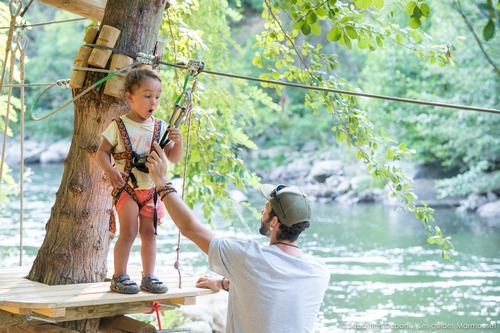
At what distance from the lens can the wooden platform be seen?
283 centimetres

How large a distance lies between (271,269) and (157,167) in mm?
602

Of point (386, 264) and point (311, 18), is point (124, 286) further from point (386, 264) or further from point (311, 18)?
point (386, 264)

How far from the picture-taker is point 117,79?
11.0 ft

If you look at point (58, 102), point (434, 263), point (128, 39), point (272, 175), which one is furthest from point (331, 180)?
point (128, 39)

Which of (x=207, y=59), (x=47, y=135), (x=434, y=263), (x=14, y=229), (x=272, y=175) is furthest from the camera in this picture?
(x=47, y=135)

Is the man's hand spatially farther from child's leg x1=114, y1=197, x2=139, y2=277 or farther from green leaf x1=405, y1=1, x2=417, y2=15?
green leaf x1=405, y1=1, x2=417, y2=15

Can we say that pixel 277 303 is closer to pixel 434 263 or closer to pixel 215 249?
pixel 215 249

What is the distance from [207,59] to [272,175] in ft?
51.6

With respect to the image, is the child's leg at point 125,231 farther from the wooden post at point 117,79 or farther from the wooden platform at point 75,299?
the wooden post at point 117,79

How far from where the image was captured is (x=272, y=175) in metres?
21.7

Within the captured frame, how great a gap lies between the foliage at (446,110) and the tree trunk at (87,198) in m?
11.2

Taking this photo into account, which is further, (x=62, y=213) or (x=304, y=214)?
(x=62, y=213)

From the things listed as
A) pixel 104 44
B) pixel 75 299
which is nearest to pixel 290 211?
pixel 75 299

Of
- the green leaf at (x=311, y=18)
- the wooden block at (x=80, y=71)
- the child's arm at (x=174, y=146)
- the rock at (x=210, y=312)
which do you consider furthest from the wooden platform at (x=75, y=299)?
the rock at (x=210, y=312)
